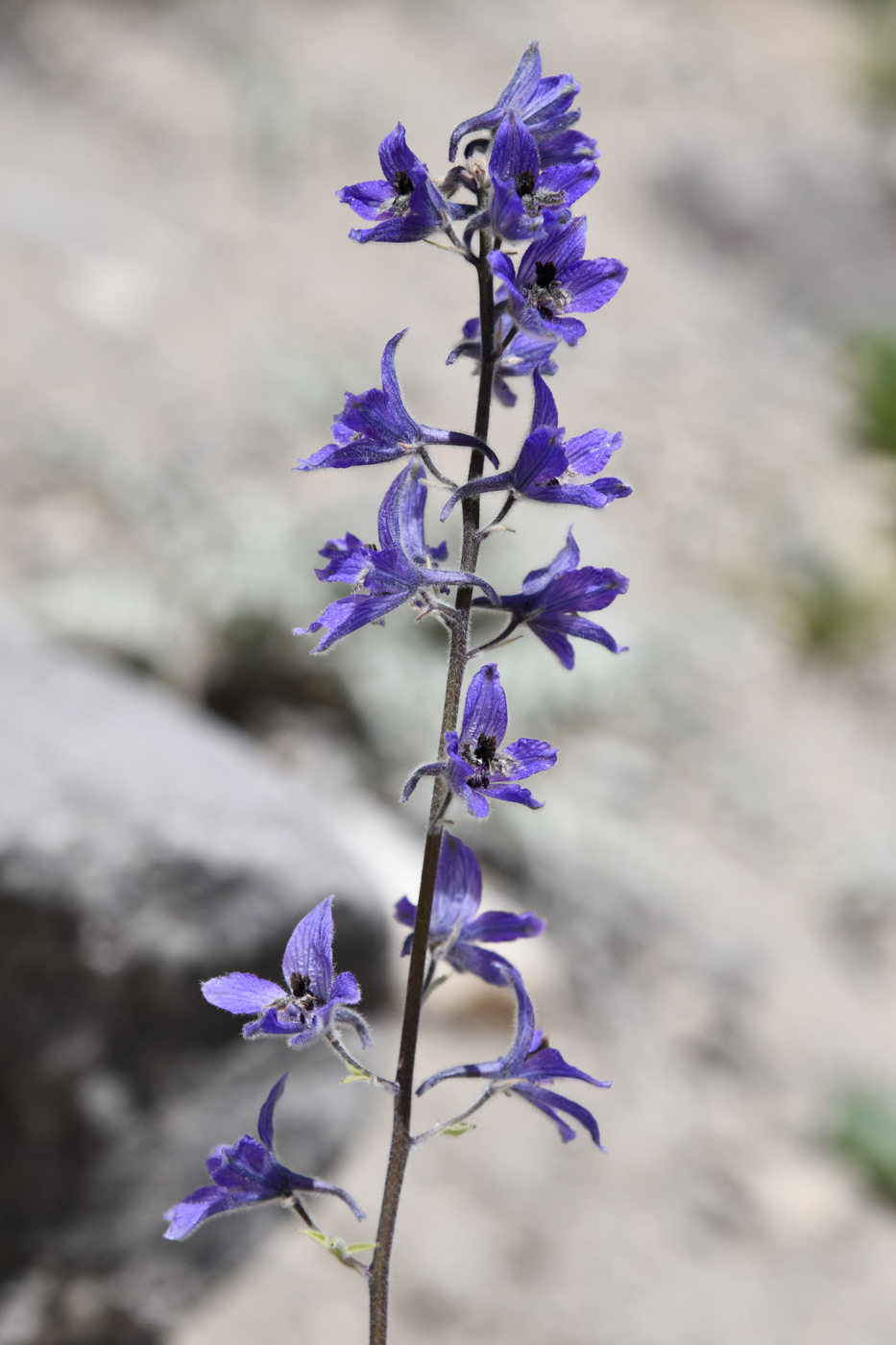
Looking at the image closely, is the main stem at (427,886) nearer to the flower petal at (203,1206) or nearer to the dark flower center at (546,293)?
the dark flower center at (546,293)

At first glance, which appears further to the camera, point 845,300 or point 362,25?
point 362,25

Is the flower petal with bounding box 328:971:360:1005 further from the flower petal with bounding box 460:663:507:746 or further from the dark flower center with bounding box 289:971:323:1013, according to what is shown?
the flower petal with bounding box 460:663:507:746

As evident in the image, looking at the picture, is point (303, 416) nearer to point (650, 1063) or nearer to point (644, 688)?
point (644, 688)

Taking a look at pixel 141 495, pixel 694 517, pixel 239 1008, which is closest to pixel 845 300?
pixel 694 517

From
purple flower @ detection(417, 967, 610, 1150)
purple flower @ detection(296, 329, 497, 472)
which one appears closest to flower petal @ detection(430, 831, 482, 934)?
purple flower @ detection(417, 967, 610, 1150)

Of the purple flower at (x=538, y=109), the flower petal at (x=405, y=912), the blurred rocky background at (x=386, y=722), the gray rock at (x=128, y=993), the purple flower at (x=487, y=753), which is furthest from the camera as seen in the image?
the blurred rocky background at (x=386, y=722)

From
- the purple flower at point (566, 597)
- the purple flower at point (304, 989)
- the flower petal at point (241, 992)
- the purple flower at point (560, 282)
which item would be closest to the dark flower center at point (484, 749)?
the purple flower at point (566, 597)

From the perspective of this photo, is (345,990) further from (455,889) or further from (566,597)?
(566,597)
